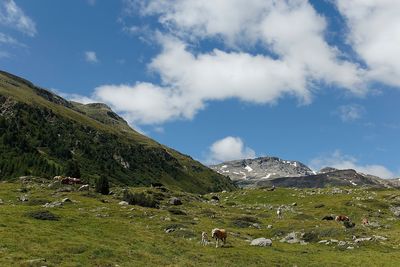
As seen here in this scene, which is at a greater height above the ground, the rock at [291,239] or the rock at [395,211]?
the rock at [395,211]

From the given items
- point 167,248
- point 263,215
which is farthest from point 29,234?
point 263,215

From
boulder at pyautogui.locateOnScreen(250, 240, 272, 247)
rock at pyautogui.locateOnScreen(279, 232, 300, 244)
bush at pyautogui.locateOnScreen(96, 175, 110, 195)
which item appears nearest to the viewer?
boulder at pyautogui.locateOnScreen(250, 240, 272, 247)

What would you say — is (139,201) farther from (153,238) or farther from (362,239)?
(362,239)

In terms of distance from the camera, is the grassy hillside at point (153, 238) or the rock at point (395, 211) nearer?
the grassy hillside at point (153, 238)

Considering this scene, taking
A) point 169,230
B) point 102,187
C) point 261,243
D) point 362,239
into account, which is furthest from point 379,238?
point 102,187

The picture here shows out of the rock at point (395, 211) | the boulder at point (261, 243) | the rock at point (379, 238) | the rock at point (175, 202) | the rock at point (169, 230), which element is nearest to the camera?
the boulder at point (261, 243)

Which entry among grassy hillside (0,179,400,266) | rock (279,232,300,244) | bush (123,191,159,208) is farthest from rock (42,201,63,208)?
rock (279,232,300,244)

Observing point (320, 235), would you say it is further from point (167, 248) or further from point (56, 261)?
point (56, 261)

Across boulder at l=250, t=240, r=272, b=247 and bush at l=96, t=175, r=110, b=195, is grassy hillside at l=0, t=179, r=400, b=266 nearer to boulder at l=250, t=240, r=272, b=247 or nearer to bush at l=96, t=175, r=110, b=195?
boulder at l=250, t=240, r=272, b=247

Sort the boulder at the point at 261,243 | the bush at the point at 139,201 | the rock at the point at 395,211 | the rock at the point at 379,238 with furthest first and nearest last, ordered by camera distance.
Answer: the rock at the point at 395,211
the bush at the point at 139,201
the rock at the point at 379,238
the boulder at the point at 261,243

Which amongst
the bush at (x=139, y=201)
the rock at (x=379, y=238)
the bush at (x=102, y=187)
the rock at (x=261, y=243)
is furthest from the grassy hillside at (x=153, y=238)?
the bush at (x=102, y=187)

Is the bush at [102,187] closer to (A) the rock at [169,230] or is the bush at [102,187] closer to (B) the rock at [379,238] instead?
(A) the rock at [169,230]

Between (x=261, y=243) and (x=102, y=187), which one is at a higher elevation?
(x=102, y=187)

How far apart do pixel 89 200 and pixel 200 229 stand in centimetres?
2535
